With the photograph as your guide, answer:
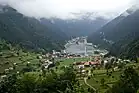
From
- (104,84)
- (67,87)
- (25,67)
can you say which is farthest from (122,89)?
(25,67)

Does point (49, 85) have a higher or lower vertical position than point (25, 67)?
lower

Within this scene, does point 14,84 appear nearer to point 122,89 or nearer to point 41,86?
point 41,86

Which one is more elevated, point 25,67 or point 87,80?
point 25,67

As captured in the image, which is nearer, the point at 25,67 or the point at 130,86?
the point at 130,86

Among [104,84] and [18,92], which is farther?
[104,84]

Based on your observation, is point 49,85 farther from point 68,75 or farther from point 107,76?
point 107,76

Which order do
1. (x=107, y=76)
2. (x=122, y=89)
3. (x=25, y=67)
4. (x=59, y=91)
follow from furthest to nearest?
1. (x=25, y=67)
2. (x=107, y=76)
3. (x=59, y=91)
4. (x=122, y=89)

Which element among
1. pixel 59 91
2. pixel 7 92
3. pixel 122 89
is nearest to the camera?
pixel 122 89

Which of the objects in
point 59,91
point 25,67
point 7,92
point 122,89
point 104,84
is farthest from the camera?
point 25,67

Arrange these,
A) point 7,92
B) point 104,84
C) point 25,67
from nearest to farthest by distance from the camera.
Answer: point 7,92
point 104,84
point 25,67

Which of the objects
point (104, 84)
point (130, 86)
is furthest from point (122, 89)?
point (104, 84)
